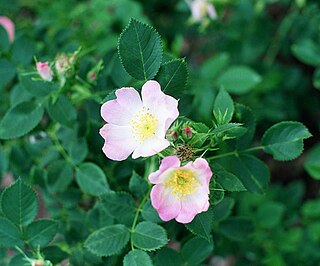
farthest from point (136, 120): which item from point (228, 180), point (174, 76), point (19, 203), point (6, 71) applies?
point (6, 71)

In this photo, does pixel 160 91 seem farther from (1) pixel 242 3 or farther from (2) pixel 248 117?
(1) pixel 242 3

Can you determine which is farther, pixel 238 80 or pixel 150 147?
pixel 238 80

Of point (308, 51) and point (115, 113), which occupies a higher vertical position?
point (115, 113)

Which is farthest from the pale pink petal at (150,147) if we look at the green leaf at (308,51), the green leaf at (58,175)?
the green leaf at (308,51)

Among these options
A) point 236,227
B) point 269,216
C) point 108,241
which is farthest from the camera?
point 269,216

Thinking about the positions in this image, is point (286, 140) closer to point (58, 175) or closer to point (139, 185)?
point (139, 185)

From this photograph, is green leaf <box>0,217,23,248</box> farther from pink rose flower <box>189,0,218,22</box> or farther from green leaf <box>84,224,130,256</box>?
pink rose flower <box>189,0,218,22</box>

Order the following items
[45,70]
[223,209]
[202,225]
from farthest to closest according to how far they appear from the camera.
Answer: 1. [223,209]
2. [45,70]
3. [202,225]
